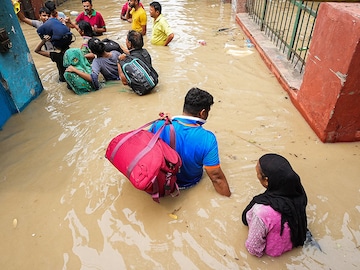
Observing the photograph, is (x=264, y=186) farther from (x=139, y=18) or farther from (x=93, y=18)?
(x=93, y=18)

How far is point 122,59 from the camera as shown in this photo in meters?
4.73

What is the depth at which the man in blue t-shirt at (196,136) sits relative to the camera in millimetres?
2447

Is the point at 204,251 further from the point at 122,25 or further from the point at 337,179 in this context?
the point at 122,25

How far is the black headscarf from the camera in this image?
1.97 metres

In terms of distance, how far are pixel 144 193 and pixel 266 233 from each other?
1.26 meters

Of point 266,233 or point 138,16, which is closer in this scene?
point 266,233

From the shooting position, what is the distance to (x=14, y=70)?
423 centimetres

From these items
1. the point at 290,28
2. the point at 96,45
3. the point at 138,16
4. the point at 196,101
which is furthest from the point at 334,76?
the point at 138,16

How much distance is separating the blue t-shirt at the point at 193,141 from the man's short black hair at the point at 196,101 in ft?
0.23

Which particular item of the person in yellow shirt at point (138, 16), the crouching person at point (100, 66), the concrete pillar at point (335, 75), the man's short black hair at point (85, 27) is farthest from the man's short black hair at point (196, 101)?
the person in yellow shirt at point (138, 16)

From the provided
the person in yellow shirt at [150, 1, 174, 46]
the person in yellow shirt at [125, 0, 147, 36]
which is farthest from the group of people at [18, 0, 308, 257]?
the person in yellow shirt at [125, 0, 147, 36]

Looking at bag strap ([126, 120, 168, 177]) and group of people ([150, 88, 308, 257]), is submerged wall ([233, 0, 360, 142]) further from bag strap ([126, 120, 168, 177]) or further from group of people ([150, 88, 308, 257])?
bag strap ([126, 120, 168, 177])

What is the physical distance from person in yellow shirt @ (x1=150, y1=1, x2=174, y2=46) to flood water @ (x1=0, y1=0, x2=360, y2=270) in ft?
6.41

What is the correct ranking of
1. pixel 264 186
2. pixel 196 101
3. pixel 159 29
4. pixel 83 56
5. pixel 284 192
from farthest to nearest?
1. pixel 159 29
2. pixel 83 56
3. pixel 196 101
4. pixel 264 186
5. pixel 284 192
